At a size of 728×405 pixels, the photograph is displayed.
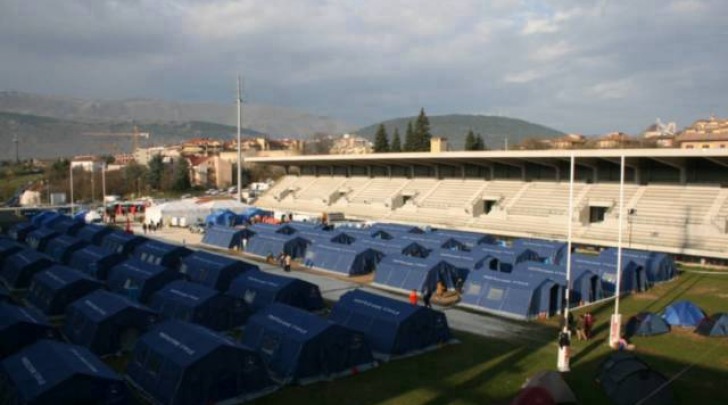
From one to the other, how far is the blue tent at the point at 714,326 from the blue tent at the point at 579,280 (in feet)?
17.5

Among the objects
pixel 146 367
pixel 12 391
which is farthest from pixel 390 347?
pixel 12 391

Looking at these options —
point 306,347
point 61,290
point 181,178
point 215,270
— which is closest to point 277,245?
point 215,270

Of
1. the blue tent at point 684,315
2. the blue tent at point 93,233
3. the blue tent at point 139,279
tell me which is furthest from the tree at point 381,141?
the blue tent at point 684,315

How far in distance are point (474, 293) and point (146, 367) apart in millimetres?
14390

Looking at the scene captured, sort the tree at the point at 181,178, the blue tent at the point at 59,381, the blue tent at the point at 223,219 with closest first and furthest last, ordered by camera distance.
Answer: the blue tent at the point at 59,381 < the blue tent at the point at 223,219 < the tree at the point at 181,178

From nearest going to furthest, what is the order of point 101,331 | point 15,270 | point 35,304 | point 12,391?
point 12,391 → point 101,331 → point 35,304 → point 15,270

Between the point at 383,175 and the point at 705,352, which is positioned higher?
the point at 383,175

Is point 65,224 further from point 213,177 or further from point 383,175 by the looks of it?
point 213,177

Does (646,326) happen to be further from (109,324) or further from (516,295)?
(109,324)

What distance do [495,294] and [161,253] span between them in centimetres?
1811

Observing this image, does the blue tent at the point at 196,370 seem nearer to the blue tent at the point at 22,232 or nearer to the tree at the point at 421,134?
the blue tent at the point at 22,232

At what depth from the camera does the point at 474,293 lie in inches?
1018

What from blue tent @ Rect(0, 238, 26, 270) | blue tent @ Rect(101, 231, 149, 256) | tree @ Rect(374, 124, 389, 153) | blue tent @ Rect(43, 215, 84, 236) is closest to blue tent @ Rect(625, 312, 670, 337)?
blue tent @ Rect(101, 231, 149, 256)

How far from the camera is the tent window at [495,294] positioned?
24.9 m
